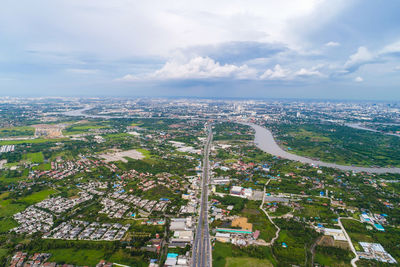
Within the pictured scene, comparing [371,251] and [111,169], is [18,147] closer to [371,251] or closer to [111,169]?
[111,169]

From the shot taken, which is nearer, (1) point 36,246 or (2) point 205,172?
(1) point 36,246

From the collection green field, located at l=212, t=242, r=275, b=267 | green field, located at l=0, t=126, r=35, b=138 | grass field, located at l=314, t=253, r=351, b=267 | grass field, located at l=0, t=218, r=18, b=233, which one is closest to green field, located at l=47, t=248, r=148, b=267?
green field, located at l=212, t=242, r=275, b=267

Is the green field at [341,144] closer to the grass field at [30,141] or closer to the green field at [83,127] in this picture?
the grass field at [30,141]

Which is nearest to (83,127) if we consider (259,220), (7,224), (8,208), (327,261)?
(8,208)

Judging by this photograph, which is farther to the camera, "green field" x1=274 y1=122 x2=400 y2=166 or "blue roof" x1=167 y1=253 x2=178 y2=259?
"green field" x1=274 y1=122 x2=400 y2=166

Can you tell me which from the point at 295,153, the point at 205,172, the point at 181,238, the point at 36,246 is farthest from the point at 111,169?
the point at 295,153

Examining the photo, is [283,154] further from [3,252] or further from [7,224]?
[3,252]

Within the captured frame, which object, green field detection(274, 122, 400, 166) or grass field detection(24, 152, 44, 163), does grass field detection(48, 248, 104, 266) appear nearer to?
grass field detection(24, 152, 44, 163)

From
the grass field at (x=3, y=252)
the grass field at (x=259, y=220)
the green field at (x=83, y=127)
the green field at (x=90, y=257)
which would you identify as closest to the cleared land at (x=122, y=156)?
the grass field at (x=3, y=252)
